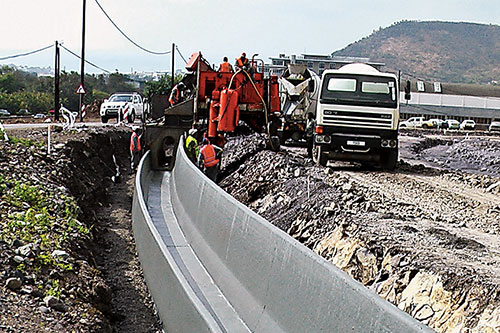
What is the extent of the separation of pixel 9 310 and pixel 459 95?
10050 cm

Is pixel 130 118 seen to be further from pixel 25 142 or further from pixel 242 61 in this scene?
pixel 25 142

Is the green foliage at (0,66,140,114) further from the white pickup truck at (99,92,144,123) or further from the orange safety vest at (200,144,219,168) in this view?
the orange safety vest at (200,144,219,168)

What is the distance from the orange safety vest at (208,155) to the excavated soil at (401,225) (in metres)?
0.90

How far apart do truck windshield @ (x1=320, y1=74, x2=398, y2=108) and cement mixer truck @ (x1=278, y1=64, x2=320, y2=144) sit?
717cm

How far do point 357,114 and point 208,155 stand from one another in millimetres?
4001

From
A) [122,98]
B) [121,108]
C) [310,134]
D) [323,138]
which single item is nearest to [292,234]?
[323,138]

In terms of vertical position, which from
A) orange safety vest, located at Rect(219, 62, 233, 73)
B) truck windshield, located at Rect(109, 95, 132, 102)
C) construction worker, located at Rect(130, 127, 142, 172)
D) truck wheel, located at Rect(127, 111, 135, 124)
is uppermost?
orange safety vest, located at Rect(219, 62, 233, 73)

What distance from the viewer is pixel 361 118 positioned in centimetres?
1756

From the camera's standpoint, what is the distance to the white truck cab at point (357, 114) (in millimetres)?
17562

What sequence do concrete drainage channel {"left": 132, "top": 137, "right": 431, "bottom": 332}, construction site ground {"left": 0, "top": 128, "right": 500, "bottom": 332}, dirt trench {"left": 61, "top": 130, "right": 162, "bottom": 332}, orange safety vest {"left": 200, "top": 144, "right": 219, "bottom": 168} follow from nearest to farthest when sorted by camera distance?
concrete drainage channel {"left": 132, "top": 137, "right": 431, "bottom": 332} → construction site ground {"left": 0, "top": 128, "right": 500, "bottom": 332} → dirt trench {"left": 61, "top": 130, "right": 162, "bottom": 332} → orange safety vest {"left": 200, "top": 144, "right": 219, "bottom": 168}

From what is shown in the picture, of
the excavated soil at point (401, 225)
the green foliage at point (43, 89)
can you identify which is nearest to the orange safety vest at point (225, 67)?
the excavated soil at point (401, 225)

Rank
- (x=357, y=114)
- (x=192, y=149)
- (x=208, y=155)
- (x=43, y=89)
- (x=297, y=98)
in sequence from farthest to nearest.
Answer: (x=43, y=89) → (x=297, y=98) → (x=192, y=149) → (x=357, y=114) → (x=208, y=155)

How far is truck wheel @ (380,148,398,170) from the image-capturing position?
18.1m

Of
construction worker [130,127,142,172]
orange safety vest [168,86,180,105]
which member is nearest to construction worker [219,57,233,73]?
orange safety vest [168,86,180,105]
